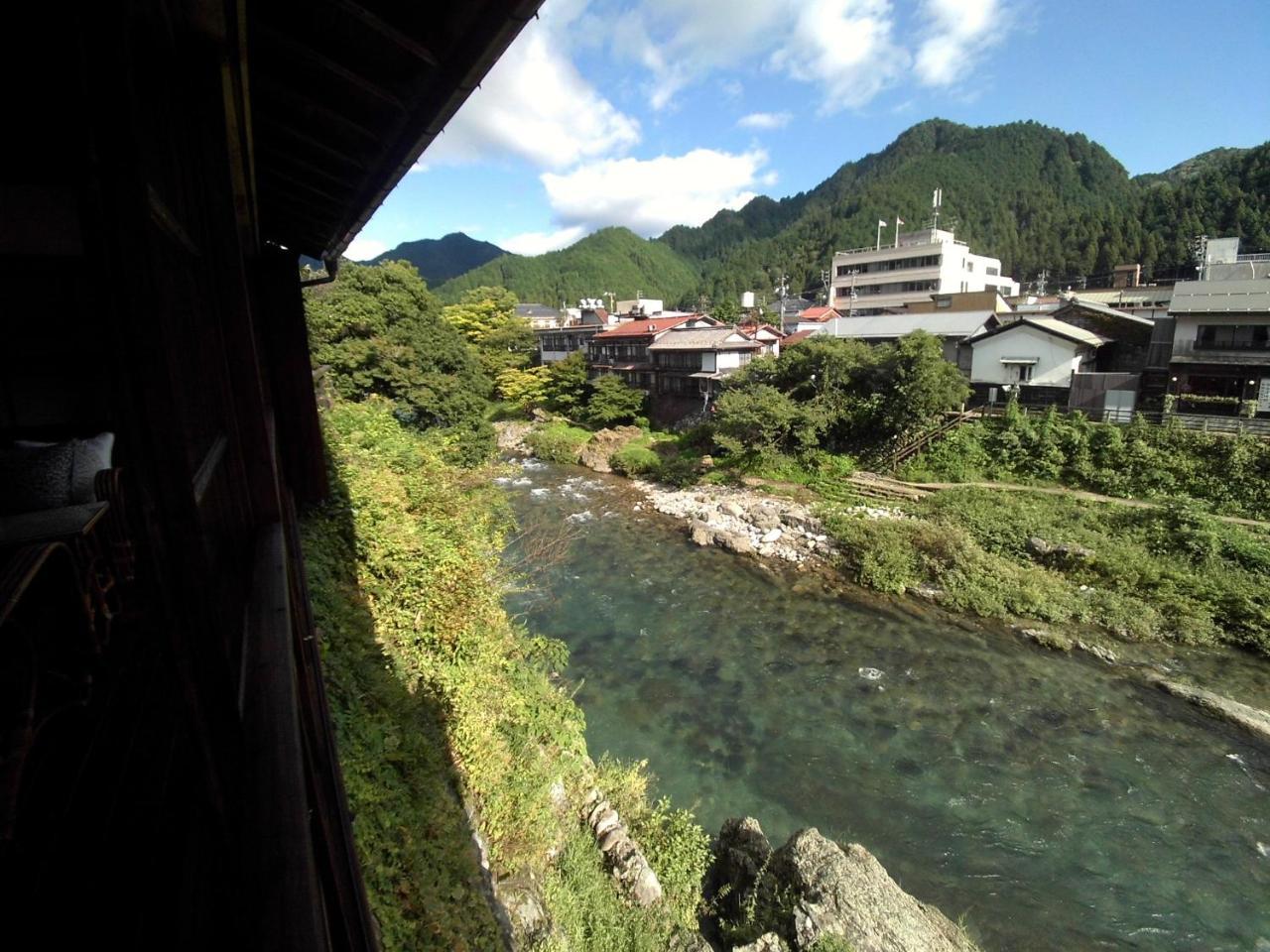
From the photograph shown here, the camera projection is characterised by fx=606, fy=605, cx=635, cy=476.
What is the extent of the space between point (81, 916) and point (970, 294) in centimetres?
4030

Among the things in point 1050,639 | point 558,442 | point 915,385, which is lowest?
point 1050,639

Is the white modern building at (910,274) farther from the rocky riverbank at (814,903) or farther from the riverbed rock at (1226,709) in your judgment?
the rocky riverbank at (814,903)

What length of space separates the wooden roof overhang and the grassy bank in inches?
141

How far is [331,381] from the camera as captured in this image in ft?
64.3

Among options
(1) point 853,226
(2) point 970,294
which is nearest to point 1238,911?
(2) point 970,294

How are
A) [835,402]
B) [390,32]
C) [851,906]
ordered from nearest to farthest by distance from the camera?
[390,32]
[851,906]
[835,402]

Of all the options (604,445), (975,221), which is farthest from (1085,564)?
(975,221)

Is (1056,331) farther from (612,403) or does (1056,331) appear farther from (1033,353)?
(612,403)

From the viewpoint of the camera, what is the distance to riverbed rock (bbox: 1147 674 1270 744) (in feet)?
33.2

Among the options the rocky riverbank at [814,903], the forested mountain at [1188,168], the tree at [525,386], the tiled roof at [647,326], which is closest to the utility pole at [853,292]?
the tiled roof at [647,326]

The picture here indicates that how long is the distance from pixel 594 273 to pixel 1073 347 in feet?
306

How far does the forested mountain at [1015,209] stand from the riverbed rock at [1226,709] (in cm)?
5373

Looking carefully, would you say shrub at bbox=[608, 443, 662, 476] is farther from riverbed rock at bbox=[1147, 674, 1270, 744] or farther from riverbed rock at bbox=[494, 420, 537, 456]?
riverbed rock at bbox=[1147, 674, 1270, 744]

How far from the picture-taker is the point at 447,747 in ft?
18.6
